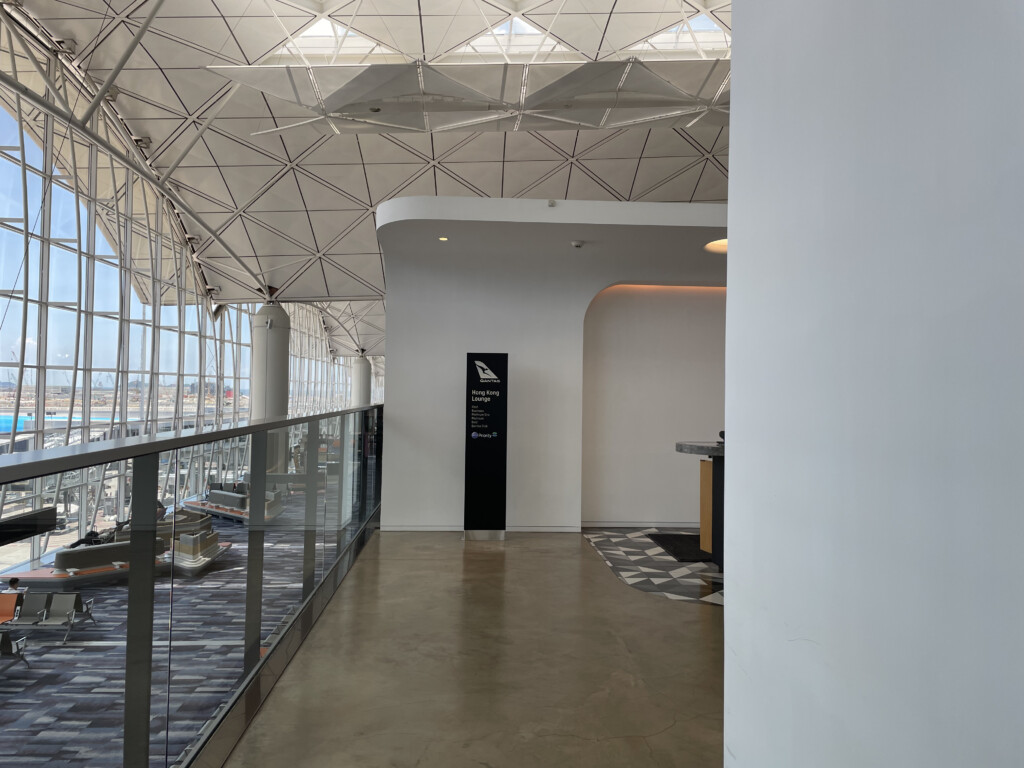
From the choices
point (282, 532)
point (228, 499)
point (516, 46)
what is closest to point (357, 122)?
point (516, 46)

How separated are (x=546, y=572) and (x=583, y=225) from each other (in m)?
4.50

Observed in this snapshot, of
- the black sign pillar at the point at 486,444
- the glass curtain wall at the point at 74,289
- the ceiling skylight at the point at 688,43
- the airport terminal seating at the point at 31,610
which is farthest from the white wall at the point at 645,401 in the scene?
the ceiling skylight at the point at 688,43

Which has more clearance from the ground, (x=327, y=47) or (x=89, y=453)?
(x=327, y=47)

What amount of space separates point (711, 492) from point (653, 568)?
4.20 ft

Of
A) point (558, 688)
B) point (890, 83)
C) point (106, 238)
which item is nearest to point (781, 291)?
point (890, 83)

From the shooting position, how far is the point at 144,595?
9.93ft

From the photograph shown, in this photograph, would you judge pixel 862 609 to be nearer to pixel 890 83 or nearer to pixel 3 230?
pixel 890 83

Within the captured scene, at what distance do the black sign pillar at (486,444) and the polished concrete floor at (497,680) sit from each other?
266cm

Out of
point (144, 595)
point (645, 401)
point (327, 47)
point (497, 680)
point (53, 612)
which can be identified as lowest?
point (497, 680)

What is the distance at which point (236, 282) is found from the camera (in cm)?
3206

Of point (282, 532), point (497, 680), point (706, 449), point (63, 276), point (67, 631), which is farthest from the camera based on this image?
point (63, 276)

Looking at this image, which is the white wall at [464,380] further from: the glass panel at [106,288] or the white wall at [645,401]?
the glass panel at [106,288]

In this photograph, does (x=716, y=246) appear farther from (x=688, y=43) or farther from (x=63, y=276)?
(x=63, y=276)

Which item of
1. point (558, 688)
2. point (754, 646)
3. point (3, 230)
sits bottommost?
point (558, 688)
